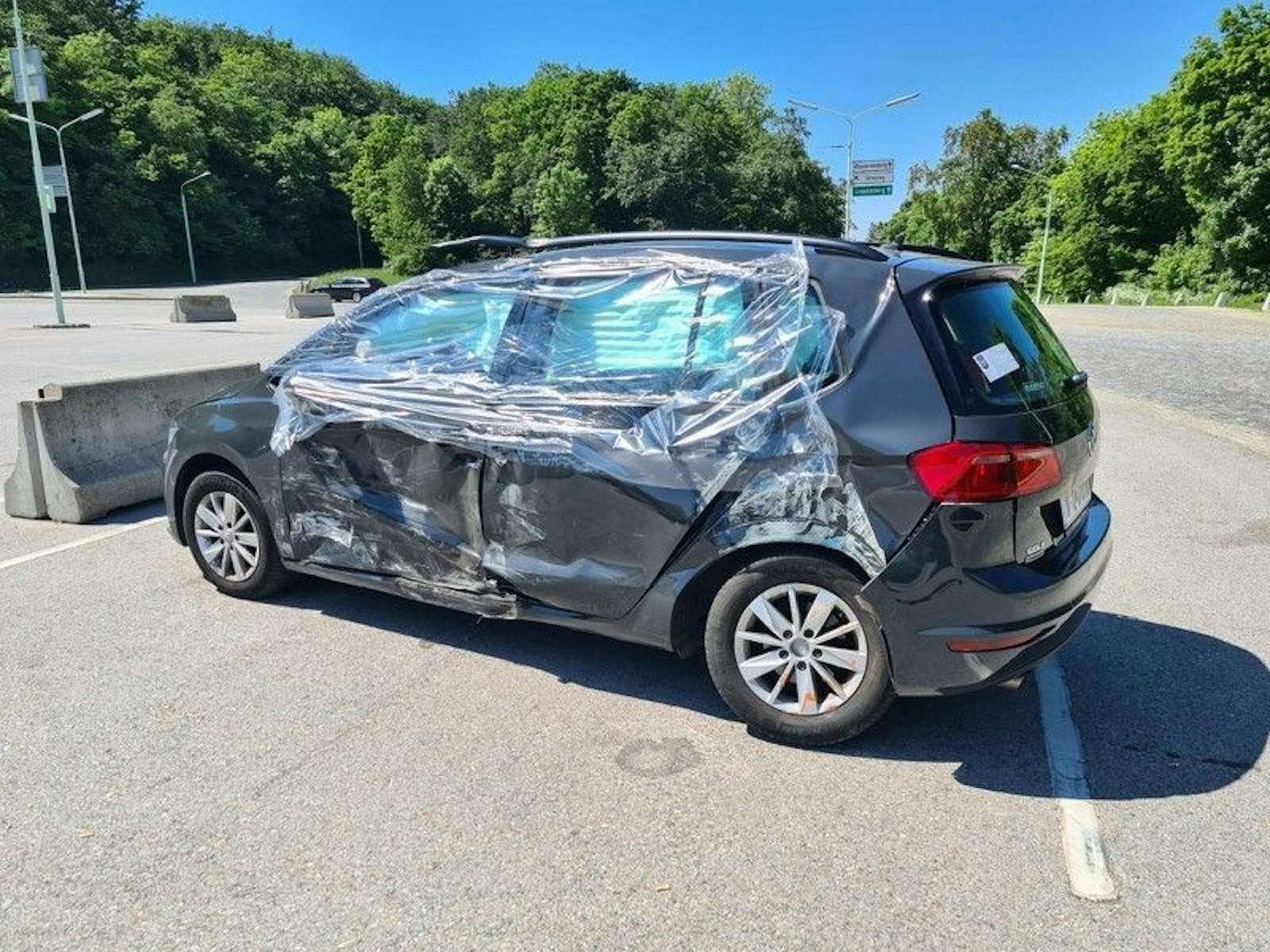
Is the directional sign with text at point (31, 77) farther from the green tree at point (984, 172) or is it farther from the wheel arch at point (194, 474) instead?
the green tree at point (984, 172)

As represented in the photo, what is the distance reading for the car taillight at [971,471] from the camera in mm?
2861

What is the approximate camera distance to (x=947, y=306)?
3150 millimetres

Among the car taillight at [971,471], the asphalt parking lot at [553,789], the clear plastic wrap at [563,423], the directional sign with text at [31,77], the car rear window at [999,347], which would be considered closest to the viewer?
the asphalt parking lot at [553,789]

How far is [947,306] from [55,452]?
5.90 m

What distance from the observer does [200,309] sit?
2877cm

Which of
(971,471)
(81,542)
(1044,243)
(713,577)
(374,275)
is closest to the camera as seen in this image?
(971,471)

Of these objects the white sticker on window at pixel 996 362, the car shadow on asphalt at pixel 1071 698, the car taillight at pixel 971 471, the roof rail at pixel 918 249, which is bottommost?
the car shadow on asphalt at pixel 1071 698

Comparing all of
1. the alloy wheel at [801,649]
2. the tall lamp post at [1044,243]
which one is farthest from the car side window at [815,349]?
the tall lamp post at [1044,243]

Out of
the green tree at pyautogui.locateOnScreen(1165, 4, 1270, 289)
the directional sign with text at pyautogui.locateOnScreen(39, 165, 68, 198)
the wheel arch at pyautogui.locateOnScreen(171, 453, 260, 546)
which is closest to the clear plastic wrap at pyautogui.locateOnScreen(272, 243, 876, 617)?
the wheel arch at pyautogui.locateOnScreen(171, 453, 260, 546)

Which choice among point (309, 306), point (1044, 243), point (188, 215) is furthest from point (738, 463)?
point (188, 215)

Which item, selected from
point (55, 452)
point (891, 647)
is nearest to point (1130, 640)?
point (891, 647)

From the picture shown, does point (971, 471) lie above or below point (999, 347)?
below

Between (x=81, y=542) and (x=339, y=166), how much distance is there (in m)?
89.0

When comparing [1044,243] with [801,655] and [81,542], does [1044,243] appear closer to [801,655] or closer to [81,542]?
[81,542]
